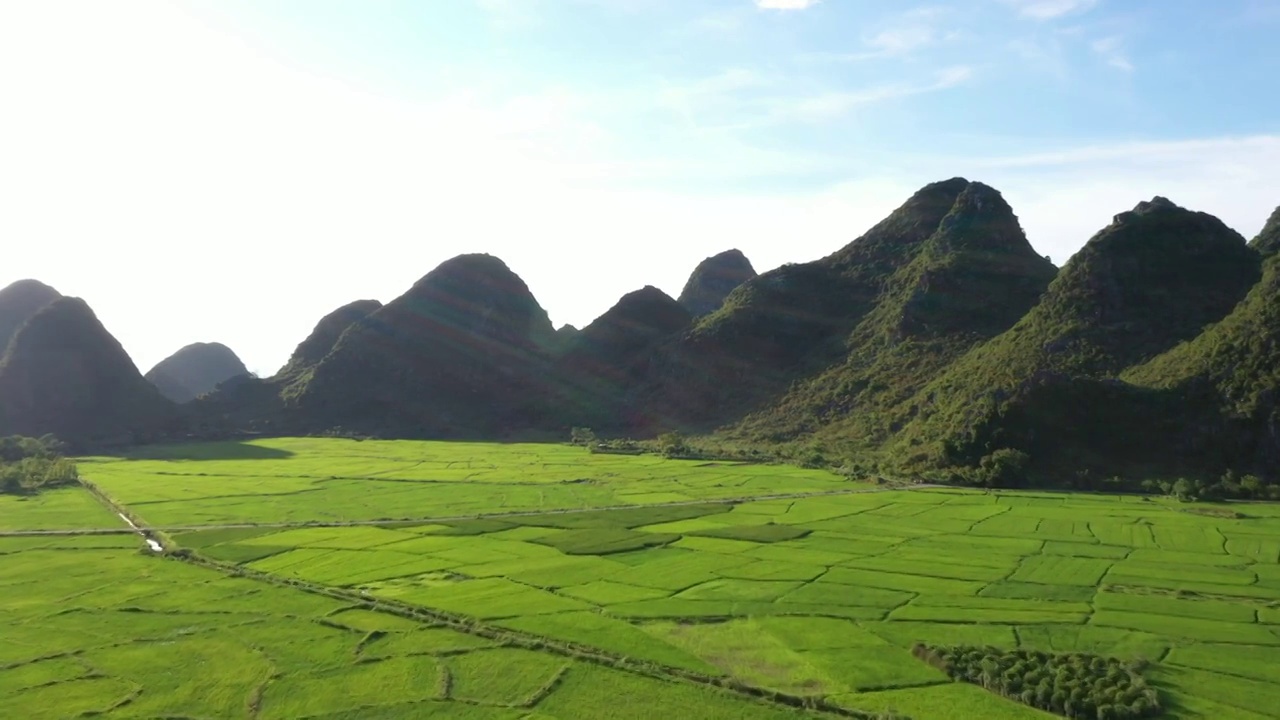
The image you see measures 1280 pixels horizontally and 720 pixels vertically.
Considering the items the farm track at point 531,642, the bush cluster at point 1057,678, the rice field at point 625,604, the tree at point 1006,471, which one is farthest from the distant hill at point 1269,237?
the farm track at point 531,642

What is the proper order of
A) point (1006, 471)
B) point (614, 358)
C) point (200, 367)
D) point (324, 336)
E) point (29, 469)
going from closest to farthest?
point (1006, 471), point (29, 469), point (614, 358), point (324, 336), point (200, 367)

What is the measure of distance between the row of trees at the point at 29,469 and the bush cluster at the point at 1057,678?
68.7 meters

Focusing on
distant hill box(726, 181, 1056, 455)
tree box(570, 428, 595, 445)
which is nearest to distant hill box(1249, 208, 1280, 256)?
distant hill box(726, 181, 1056, 455)

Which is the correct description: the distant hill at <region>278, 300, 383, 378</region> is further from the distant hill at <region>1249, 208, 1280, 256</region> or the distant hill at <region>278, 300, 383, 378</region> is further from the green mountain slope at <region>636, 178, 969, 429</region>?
the distant hill at <region>1249, 208, 1280, 256</region>

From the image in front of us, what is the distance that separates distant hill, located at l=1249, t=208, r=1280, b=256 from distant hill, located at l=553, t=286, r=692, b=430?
69347 mm

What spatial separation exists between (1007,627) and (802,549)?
1300cm

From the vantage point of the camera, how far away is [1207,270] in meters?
79.8

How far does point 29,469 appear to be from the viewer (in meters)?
72.8

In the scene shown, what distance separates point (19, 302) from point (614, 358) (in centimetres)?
9987

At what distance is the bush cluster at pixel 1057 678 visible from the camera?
71.6 feet

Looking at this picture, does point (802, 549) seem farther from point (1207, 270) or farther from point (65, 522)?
point (1207, 270)

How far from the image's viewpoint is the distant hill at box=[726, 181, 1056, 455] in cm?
8875

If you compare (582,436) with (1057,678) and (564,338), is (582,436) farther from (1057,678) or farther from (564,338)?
(1057,678)

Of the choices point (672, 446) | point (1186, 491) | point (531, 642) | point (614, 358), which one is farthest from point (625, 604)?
point (614, 358)
